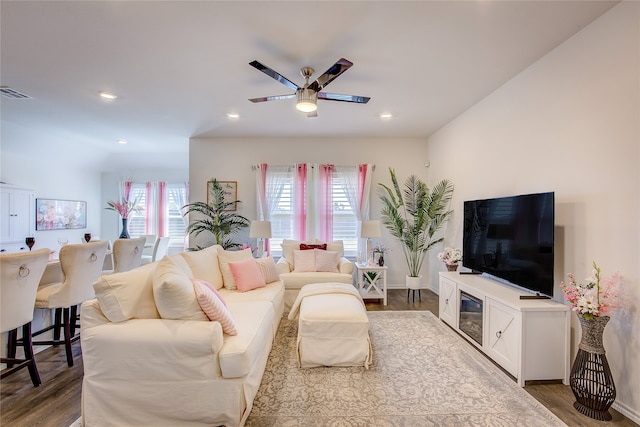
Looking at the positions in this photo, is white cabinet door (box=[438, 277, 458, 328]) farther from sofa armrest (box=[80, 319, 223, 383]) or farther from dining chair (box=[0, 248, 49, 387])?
dining chair (box=[0, 248, 49, 387])

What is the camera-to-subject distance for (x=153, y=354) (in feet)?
5.87

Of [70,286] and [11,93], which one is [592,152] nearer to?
[70,286]

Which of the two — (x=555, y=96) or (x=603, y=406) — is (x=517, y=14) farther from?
(x=603, y=406)

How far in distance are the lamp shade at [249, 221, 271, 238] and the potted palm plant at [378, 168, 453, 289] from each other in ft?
6.60

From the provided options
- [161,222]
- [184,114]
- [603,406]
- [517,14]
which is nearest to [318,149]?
[184,114]

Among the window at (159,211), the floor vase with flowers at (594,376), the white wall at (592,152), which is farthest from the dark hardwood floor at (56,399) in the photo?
the window at (159,211)

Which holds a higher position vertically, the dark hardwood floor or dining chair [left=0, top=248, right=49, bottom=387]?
dining chair [left=0, top=248, right=49, bottom=387]

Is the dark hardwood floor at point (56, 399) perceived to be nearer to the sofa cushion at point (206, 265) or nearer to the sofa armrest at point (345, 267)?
the sofa cushion at point (206, 265)

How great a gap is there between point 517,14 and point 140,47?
9.67 feet

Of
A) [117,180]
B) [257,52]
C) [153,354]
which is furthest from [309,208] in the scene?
[117,180]

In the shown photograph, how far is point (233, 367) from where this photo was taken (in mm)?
1785

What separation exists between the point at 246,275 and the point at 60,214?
5208 mm

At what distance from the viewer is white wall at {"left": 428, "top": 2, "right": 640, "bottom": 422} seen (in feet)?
6.38

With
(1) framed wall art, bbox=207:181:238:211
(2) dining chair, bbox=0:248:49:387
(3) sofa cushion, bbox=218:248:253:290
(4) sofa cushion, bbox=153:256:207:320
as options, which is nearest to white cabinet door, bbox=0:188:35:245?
(1) framed wall art, bbox=207:181:238:211
